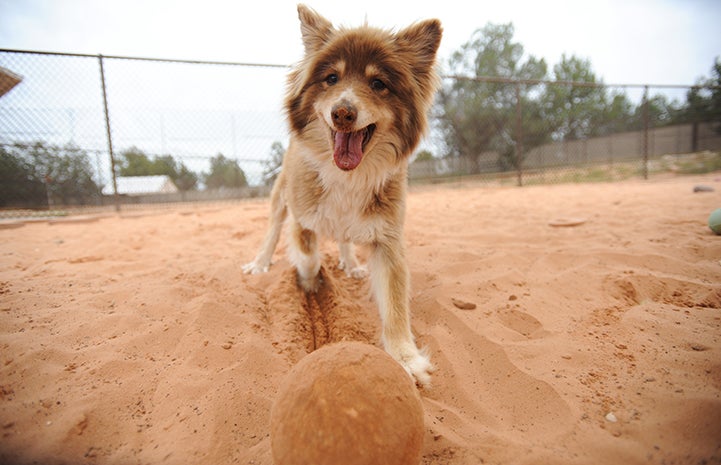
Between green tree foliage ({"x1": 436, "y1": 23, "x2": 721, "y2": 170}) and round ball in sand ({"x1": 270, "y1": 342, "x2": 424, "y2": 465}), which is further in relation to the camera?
green tree foliage ({"x1": 436, "y1": 23, "x2": 721, "y2": 170})

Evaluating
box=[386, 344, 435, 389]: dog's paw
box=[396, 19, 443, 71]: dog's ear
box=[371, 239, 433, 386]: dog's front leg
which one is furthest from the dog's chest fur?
box=[396, 19, 443, 71]: dog's ear

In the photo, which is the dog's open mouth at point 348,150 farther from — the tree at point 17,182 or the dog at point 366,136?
the tree at point 17,182

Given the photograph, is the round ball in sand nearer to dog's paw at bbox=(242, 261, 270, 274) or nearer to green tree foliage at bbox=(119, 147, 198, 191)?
dog's paw at bbox=(242, 261, 270, 274)

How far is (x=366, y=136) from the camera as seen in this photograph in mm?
2443

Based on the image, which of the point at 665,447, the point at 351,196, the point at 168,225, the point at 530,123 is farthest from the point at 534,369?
the point at 530,123

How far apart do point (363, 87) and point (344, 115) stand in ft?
1.26

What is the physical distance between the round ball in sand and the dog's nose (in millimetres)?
1351

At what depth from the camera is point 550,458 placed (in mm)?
1241

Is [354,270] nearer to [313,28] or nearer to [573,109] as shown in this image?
[313,28]

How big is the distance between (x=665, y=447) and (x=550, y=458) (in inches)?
15.3

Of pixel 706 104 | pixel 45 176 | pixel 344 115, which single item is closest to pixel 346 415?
pixel 344 115

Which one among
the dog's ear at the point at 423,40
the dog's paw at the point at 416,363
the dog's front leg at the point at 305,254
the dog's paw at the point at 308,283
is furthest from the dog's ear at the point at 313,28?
the dog's paw at the point at 416,363

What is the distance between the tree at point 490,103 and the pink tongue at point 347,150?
1377cm

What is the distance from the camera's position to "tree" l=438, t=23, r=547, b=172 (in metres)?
18.1
